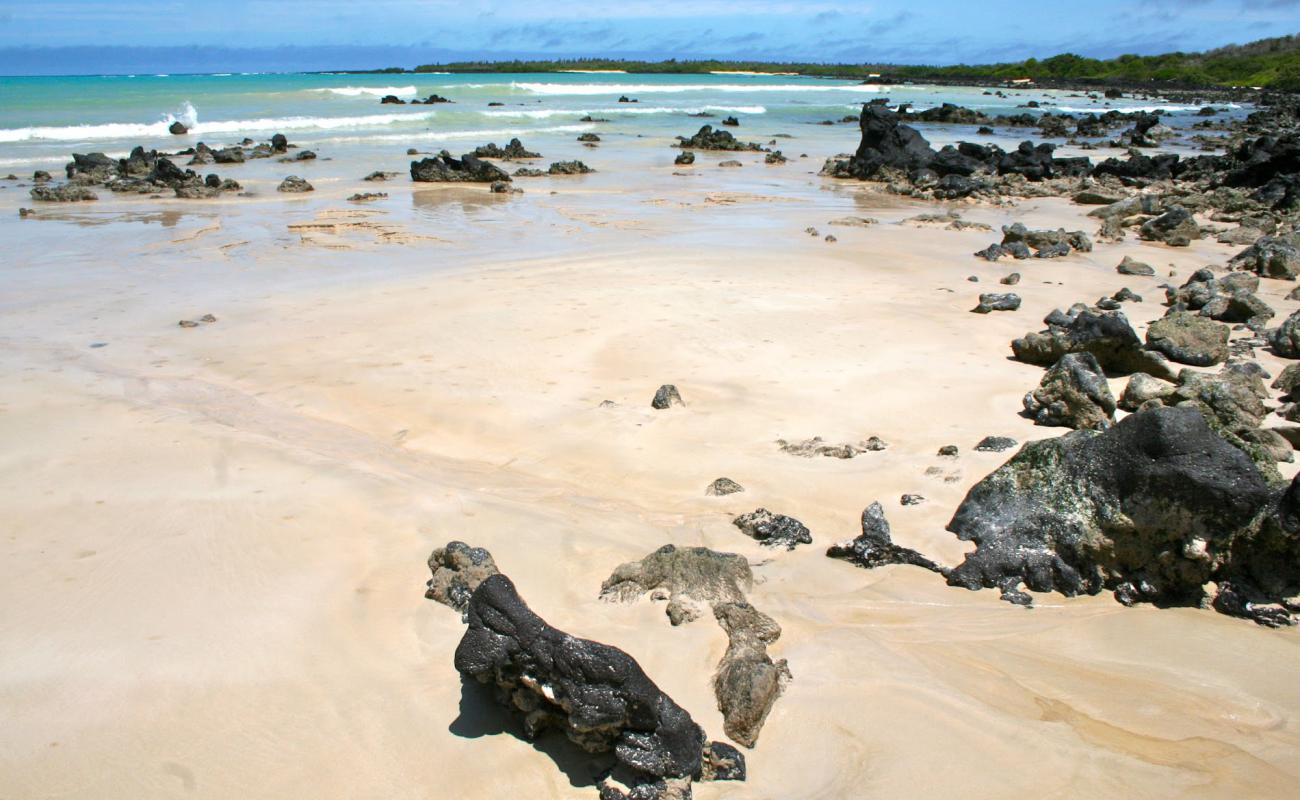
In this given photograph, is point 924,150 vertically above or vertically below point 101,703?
above

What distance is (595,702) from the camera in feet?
8.73

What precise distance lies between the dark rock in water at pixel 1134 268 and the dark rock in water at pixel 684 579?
8825 millimetres

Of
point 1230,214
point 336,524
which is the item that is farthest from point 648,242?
point 1230,214

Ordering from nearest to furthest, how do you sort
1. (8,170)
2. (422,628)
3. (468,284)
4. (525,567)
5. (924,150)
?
(422,628) → (525,567) → (468,284) → (8,170) → (924,150)

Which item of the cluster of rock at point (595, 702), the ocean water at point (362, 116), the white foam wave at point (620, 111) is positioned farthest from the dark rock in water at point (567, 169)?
the cluster of rock at point (595, 702)

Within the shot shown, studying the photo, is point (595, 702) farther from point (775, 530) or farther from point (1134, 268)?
point (1134, 268)

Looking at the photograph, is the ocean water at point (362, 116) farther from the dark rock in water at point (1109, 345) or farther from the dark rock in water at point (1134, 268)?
the dark rock in water at point (1109, 345)

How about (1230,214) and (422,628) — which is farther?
(1230,214)

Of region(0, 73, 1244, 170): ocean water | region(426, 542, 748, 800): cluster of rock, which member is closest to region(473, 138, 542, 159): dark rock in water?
region(0, 73, 1244, 170): ocean water

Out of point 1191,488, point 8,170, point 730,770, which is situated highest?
point 8,170

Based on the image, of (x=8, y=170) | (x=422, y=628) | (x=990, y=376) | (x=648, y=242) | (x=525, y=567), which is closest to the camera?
(x=422, y=628)

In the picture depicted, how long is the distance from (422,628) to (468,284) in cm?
618

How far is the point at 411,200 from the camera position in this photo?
15.7 metres

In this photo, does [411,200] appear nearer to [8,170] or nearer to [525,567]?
[8,170]
